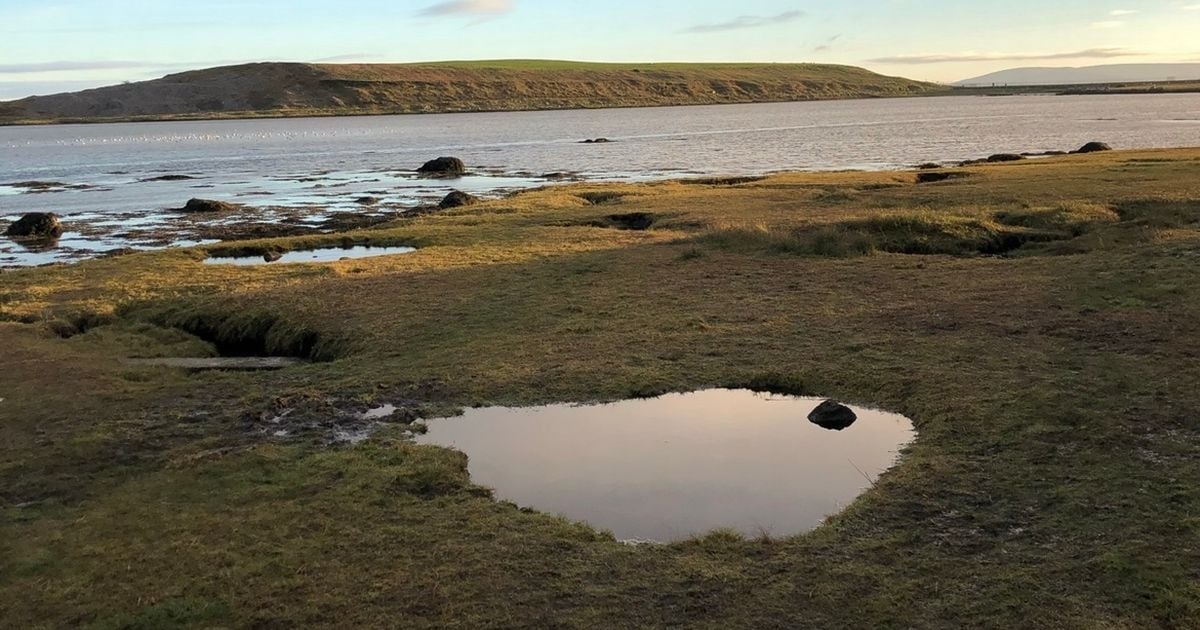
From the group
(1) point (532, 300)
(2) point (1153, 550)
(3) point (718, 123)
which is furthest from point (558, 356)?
(3) point (718, 123)

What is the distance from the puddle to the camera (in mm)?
33409

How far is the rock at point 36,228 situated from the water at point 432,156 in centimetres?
109

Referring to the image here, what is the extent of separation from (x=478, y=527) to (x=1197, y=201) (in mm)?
30201

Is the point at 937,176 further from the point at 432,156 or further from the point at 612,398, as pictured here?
the point at 432,156

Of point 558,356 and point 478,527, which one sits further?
point 558,356

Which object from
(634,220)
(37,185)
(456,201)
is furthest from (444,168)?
(634,220)

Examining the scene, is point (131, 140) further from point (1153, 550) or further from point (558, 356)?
point (1153, 550)

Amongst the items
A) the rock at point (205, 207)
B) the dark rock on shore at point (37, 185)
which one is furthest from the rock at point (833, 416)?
the dark rock on shore at point (37, 185)

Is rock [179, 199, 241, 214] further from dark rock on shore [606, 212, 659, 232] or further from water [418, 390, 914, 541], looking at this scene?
water [418, 390, 914, 541]

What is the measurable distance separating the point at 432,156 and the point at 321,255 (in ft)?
252

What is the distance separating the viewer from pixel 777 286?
22266 millimetres

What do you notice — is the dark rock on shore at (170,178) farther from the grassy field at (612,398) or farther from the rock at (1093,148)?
the rock at (1093,148)

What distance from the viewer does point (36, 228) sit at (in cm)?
4719

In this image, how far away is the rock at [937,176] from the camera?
48.3 meters
